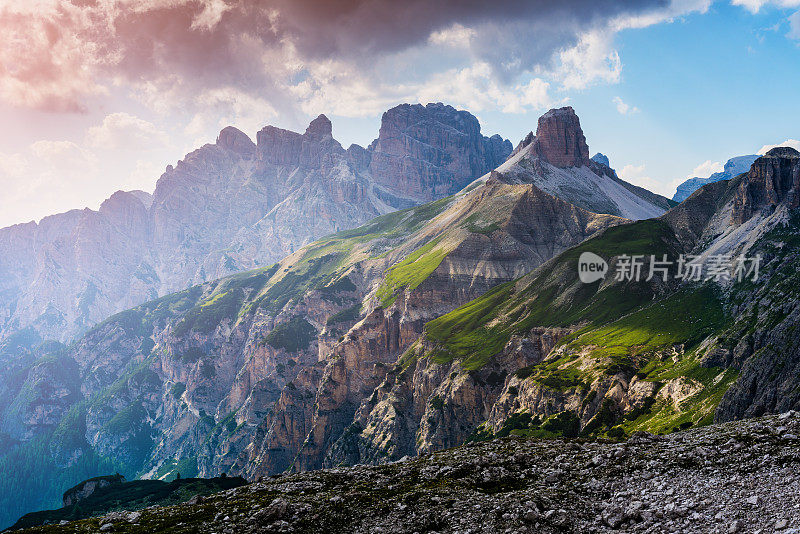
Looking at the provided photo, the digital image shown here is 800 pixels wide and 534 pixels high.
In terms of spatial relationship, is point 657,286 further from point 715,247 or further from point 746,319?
point 746,319

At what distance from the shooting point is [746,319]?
379 feet

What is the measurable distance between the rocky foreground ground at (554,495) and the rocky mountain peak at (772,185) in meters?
182

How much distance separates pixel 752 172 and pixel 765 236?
46.3 metres

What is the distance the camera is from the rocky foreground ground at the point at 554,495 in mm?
30281

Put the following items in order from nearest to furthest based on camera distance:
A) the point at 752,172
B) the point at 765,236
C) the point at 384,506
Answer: the point at 384,506, the point at 765,236, the point at 752,172

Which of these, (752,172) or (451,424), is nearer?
(451,424)

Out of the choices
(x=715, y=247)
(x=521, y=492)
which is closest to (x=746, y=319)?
(x=715, y=247)

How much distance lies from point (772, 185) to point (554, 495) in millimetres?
209442

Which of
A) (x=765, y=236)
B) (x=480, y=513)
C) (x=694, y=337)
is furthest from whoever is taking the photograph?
(x=765, y=236)

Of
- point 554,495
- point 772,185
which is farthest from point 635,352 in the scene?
point 554,495

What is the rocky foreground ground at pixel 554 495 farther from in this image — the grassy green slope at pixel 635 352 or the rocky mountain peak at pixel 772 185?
the rocky mountain peak at pixel 772 185

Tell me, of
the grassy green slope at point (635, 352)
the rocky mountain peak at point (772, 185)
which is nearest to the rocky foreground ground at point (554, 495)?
the grassy green slope at point (635, 352)

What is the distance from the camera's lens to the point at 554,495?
37594 mm

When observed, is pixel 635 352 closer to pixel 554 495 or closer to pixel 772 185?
pixel 772 185
